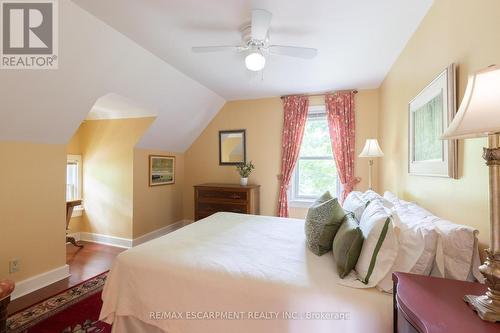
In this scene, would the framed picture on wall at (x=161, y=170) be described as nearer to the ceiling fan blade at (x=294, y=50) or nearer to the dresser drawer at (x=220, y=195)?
the dresser drawer at (x=220, y=195)

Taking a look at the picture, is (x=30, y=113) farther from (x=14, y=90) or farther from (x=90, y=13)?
(x=90, y=13)

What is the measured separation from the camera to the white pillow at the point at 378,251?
1239 mm

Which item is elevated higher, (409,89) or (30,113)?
(409,89)

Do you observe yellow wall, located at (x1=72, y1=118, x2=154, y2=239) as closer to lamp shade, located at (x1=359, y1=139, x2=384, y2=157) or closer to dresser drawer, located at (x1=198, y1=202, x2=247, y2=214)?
dresser drawer, located at (x1=198, y1=202, x2=247, y2=214)

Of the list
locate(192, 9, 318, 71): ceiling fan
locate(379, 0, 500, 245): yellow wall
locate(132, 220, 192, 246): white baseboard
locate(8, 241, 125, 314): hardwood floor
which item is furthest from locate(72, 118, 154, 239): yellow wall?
locate(379, 0, 500, 245): yellow wall

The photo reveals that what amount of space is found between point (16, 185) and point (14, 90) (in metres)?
0.96

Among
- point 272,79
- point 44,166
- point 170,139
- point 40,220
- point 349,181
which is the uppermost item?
point 272,79

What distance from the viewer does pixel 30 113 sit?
2.19 metres

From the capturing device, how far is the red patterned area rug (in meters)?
1.86

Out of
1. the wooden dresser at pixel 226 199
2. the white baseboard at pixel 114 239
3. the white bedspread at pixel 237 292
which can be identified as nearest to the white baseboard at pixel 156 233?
the white baseboard at pixel 114 239

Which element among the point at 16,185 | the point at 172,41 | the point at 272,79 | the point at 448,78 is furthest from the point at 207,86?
the point at 448,78

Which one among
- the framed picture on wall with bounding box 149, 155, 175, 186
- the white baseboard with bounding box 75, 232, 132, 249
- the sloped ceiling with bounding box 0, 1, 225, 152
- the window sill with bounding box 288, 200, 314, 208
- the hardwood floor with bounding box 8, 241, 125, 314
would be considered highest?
the sloped ceiling with bounding box 0, 1, 225, 152

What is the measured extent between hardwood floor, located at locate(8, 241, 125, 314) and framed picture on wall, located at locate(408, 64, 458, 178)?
3.57m

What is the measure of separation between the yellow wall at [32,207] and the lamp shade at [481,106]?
11.0ft
